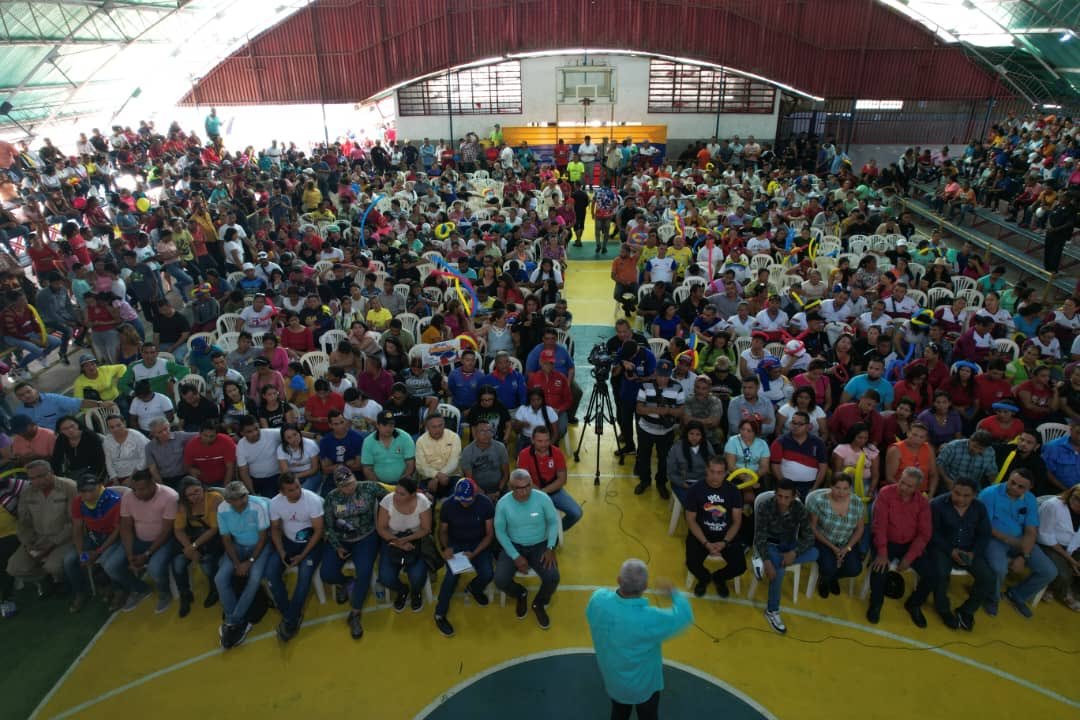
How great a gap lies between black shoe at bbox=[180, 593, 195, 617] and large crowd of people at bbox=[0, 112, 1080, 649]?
1.3 inches

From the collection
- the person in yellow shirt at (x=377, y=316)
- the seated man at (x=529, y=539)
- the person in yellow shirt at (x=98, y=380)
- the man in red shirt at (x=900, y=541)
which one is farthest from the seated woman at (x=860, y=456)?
the person in yellow shirt at (x=98, y=380)

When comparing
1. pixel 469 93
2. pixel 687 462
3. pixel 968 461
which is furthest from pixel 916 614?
pixel 469 93

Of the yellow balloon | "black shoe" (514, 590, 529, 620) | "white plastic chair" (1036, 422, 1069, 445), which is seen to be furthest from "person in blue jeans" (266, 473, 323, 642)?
"white plastic chair" (1036, 422, 1069, 445)

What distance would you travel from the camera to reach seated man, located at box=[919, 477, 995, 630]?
507cm

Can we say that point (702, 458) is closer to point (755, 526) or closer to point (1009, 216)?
point (755, 526)

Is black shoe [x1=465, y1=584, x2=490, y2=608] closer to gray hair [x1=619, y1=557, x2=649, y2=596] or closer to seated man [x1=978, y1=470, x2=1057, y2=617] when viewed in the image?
gray hair [x1=619, y1=557, x2=649, y2=596]

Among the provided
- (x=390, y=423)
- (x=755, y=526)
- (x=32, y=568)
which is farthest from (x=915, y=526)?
(x=32, y=568)

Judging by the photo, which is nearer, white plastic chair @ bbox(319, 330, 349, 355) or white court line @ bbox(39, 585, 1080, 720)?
white court line @ bbox(39, 585, 1080, 720)

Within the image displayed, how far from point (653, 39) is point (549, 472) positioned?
850 inches

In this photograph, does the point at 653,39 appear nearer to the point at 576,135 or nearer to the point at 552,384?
the point at 576,135

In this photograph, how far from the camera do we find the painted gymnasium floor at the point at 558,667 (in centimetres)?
447

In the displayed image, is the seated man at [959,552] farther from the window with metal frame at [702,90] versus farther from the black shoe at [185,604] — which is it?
the window with metal frame at [702,90]

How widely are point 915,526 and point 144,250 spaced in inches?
442

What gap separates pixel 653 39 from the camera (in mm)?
22906
